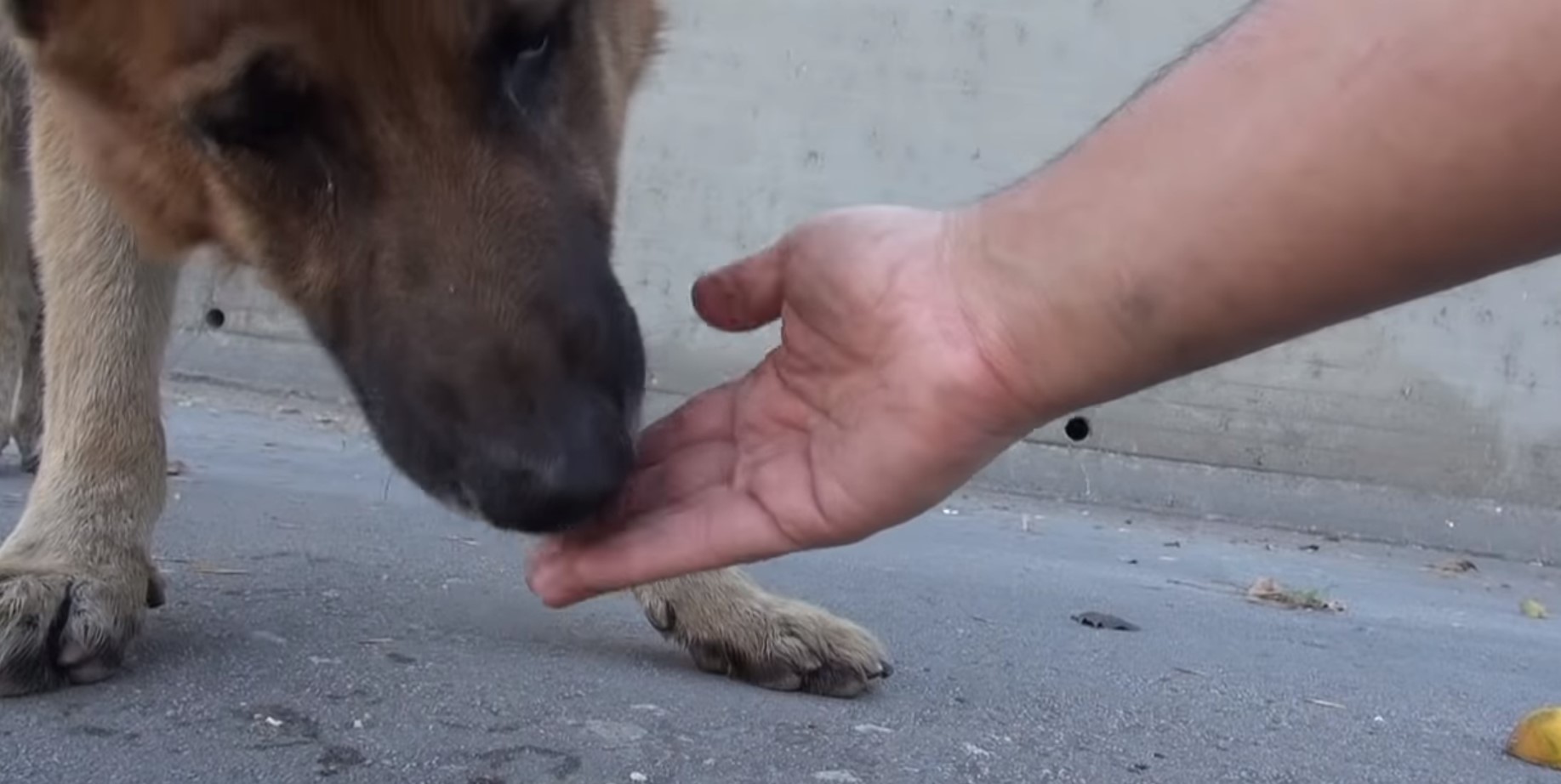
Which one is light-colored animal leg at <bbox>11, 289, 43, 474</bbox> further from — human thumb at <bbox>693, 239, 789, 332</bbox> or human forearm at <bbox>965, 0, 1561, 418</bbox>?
human forearm at <bbox>965, 0, 1561, 418</bbox>

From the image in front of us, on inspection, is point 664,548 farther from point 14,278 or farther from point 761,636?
point 14,278

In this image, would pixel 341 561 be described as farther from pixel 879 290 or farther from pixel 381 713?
pixel 879 290

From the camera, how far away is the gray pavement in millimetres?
1659

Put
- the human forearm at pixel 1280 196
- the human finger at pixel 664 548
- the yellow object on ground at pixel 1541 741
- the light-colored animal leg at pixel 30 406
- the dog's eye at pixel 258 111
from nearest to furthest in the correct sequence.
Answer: the human forearm at pixel 1280 196 → the human finger at pixel 664 548 → the dog's eye at pixel 258 111 → the yellow object on ground at pixel 1541 741 → the light-colored animal leg at pixel 30 406

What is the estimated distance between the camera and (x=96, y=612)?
6.29 feet

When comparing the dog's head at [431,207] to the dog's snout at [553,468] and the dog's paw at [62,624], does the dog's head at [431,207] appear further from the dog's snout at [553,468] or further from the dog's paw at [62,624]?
the dog's paw at [62,624]

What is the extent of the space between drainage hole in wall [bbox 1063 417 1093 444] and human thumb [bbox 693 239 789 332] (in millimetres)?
3936

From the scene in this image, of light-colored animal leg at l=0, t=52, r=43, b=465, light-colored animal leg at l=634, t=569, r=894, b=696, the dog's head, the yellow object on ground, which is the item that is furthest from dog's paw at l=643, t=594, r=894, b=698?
light-colored animal leg at l=0, t=52, r=43, b=465

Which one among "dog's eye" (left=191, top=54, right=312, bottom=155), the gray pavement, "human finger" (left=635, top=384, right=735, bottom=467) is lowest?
the gray pavement

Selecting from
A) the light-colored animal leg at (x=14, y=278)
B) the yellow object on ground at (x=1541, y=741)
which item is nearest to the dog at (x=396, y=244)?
the yellow object on ground at (x=1541, y=741)

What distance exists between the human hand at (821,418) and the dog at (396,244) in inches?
2.4

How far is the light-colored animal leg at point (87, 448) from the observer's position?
1.89m

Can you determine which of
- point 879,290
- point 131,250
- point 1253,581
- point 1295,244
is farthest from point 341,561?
point 1253,581

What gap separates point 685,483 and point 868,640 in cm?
59
